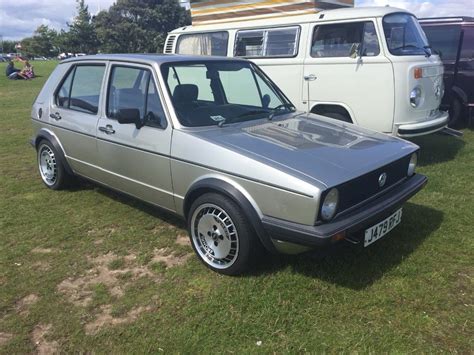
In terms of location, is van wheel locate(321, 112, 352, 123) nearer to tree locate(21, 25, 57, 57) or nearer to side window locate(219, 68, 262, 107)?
side window locate(219, 68, 262, 107)

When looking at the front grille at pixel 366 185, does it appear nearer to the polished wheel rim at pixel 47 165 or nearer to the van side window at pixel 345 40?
the van side window at pixel 345 40

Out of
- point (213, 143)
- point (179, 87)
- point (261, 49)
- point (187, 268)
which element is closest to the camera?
point (213, 143)

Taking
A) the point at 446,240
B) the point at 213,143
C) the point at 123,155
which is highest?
the point at 213,143

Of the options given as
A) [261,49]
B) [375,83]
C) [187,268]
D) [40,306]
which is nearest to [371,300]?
[187,268]

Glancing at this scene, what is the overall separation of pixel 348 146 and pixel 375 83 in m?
2.98

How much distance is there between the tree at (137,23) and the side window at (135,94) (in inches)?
2411

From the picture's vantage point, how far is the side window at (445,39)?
855 centimetres

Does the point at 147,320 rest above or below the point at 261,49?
below

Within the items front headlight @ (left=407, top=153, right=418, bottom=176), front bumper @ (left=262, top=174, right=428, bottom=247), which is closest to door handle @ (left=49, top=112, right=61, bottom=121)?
front bumper @ (left=262, top=174, right=428, bottom=247)

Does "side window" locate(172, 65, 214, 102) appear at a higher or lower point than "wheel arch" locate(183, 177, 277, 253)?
higher

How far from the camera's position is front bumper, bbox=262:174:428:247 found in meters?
2.80

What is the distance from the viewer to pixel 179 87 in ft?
12.8

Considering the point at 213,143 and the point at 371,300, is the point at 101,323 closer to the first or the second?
the point at 213,143

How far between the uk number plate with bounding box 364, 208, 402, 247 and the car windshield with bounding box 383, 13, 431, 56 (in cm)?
325
